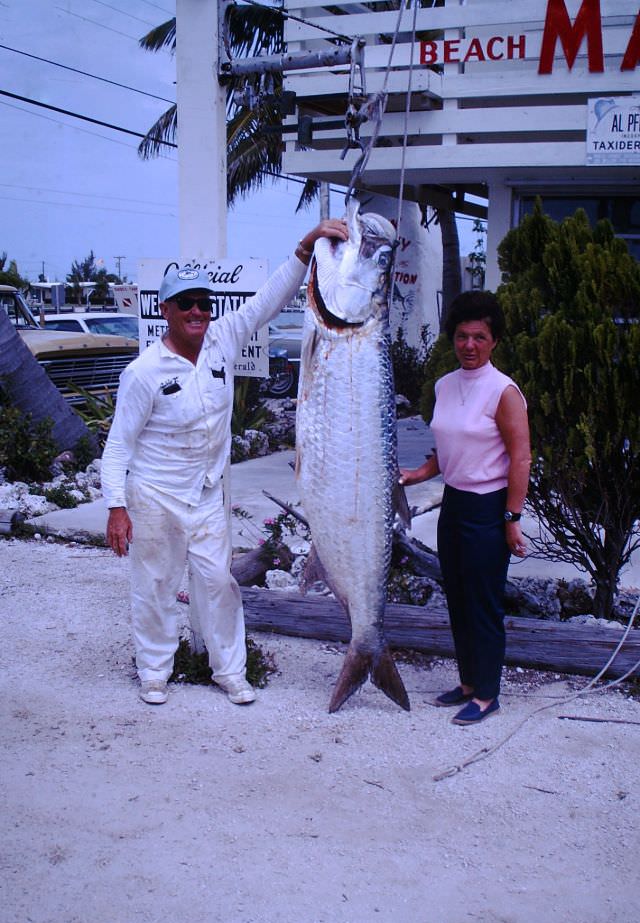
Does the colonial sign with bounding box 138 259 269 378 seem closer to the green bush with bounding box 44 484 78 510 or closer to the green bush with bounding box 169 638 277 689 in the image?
the green bush with bounding box 169 638 277 689

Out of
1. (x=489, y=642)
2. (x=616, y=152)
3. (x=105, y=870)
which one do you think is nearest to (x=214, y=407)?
(x=489, y=642)

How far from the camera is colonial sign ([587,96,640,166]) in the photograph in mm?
8453

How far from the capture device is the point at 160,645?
4.62 m

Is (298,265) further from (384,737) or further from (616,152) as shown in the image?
(616,152)

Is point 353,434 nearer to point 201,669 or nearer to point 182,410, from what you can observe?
point 182,410

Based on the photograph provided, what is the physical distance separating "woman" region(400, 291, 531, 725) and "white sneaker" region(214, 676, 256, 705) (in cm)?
98

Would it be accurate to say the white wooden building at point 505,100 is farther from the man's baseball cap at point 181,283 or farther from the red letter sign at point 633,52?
the man's baseball cap at point 181,283

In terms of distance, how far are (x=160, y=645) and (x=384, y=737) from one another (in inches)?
47.1

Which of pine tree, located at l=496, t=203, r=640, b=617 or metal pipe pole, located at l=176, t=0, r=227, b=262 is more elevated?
metal pipe pole, located at l=176, t=0, r=227, b=262

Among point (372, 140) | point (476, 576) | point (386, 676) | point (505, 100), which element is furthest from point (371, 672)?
point (505, 100)

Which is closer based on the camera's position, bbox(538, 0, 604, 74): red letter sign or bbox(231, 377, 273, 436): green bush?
bbox(538, 0, 604, 74): red letter sign

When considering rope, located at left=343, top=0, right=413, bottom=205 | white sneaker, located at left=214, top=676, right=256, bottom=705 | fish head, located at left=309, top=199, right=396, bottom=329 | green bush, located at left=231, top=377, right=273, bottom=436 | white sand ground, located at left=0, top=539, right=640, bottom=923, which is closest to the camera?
white sand ground, located at left=0, top=539, right=640, bottom=923

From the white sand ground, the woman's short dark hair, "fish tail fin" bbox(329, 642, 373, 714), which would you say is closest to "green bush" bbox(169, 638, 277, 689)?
the white sand ground

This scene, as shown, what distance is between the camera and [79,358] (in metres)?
12.6
